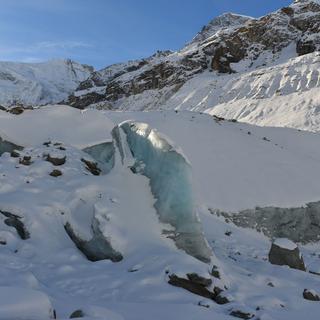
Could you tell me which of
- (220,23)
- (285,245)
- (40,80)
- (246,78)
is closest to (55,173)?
(285,245)

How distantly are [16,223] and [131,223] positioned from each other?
2.02 m

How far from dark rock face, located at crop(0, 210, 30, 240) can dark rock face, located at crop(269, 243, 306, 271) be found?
466 cm

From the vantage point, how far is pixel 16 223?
887cm

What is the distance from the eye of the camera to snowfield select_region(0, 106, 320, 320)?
21.2 feet

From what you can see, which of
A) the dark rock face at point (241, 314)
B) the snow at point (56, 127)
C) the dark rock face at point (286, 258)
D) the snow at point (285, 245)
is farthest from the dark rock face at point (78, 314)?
the snow at point (56, 127)

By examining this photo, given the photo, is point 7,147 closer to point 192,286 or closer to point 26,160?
point 26,160

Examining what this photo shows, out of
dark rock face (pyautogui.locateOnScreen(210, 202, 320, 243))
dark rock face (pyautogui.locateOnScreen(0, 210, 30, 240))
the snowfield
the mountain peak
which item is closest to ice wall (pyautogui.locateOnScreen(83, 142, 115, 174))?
the snowfield

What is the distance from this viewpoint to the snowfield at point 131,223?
6453mm

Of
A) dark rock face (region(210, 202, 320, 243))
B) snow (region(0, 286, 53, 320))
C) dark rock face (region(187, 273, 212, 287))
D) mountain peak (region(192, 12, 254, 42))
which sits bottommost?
dark rock face (region(210, 202, 320, 243))

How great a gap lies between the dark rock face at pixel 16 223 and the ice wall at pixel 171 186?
94.1 inches

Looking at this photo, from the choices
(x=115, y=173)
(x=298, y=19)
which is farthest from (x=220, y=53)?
(x=115, y=173)

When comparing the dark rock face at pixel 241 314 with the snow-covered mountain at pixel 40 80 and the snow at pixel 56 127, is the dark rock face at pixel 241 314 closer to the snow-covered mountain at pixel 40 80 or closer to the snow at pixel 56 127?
the snow at pixel 56 127

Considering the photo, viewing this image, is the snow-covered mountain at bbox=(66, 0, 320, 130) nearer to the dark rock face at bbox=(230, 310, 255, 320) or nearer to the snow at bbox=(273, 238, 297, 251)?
the snow at bbox=(273, 238, 297, 251)

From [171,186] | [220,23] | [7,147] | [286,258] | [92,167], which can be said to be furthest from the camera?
[220,23]
